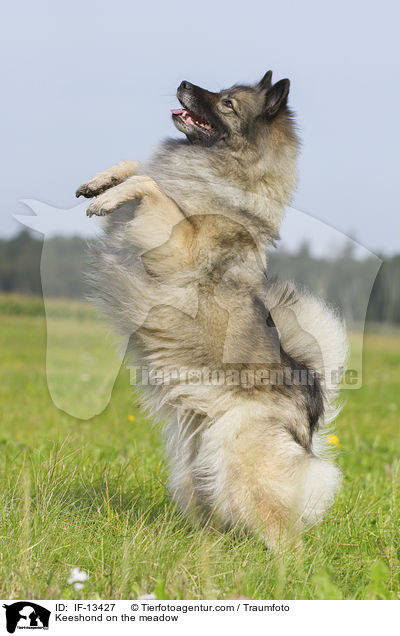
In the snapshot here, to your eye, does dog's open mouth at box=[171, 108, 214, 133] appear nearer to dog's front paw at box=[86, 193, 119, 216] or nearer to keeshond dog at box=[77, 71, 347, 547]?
keeshond dog at box=[77, 71, 347, 547]

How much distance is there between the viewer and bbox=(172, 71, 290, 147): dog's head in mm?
3598

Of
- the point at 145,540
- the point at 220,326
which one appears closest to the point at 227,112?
the point at 220,326

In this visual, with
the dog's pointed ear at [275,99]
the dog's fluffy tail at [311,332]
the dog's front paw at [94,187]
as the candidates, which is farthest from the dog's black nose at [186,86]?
the dog's fluffy tail at [311,332]

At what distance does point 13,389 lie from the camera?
8.52m

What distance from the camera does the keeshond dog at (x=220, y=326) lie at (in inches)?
123

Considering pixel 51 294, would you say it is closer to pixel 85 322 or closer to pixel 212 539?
pixel 85 322

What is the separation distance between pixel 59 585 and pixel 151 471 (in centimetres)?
169

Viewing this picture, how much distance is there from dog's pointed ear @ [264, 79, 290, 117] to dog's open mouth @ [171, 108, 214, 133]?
→ 1.24ft

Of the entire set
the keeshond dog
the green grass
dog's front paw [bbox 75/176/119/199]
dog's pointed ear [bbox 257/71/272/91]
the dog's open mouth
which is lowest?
the green grass

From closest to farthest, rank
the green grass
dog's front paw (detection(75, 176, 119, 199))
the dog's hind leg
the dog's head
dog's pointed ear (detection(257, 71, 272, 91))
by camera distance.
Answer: the green grass → the dog's hind leg → dog's front paw (detection(75, 176, 119, 199)) → the dog's head → dog's pointed ear (detection(257, 71, 272, 91))
